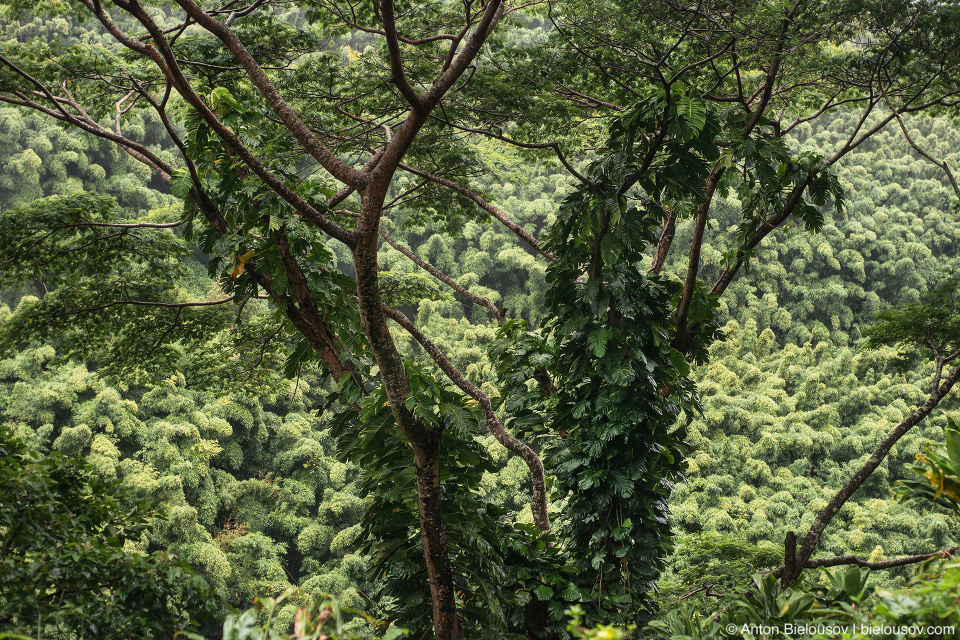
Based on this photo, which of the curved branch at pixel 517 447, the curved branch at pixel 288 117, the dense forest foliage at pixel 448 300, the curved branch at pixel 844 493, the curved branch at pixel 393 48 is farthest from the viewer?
the curved branch at pixel 517 447

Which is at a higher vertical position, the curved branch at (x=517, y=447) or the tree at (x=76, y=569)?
the curved branch at (x=517, y=447)

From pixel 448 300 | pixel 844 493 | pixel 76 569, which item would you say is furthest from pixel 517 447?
pixel 76 569

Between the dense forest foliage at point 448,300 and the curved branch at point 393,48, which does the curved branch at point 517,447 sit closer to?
the dense forest foliage at point 448,300

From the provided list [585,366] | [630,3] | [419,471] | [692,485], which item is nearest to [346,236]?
[419,471]

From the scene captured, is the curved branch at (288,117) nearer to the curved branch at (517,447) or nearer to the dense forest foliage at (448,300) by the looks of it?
the dense forest foliage at (448,300)

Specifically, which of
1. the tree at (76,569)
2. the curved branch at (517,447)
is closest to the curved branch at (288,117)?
the tree at (76,569)

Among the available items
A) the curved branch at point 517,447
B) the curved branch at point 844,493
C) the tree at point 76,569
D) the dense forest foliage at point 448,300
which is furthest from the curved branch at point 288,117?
the curved branch at point 844,493

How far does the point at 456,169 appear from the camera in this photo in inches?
219

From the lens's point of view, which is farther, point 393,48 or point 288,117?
point 288,117

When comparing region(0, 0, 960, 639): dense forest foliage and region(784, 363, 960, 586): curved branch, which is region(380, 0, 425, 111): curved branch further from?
region(784, 363, 960, 586): curved branch

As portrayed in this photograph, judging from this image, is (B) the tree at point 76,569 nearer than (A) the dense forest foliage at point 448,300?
Yes

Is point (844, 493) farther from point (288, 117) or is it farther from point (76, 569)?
point (76, 569)

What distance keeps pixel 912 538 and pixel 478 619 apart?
12.5 m

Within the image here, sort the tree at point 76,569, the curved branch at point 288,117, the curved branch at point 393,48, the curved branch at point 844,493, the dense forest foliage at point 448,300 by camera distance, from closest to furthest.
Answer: the tree at point 76,569 < the curved branch at point 393,48 < the dense forest foliage at point 448,300 < the curved branch at point 288,117 < the curved branch at point 844,493
